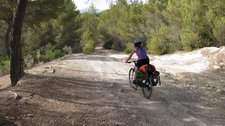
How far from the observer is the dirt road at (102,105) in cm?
890

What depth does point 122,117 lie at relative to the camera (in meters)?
9.43

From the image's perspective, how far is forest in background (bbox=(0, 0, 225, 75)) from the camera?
1181 inches

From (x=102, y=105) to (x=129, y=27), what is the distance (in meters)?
49.7

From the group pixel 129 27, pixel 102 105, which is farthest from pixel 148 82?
pixel 129 27

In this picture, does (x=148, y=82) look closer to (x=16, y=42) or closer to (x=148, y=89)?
(x=148, y=89)

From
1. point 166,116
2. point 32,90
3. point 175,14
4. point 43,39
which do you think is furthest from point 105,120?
point 43,39

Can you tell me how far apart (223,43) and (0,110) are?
24581mm

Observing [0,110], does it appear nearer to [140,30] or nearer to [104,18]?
[140,30]

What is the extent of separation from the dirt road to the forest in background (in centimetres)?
865

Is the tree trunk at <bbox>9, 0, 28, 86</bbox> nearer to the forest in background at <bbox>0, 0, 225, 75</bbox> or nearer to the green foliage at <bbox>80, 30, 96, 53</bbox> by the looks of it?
the forest in background at <bbox>0, 0, 225, 75</bbox>

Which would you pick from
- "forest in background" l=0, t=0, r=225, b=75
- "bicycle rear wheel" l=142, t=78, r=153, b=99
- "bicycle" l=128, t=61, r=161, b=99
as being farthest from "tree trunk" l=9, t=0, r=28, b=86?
"forest in background" l=0, t=0, r=225, b=75

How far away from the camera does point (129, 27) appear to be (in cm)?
5988

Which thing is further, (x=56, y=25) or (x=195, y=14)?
(x=56, y=25)

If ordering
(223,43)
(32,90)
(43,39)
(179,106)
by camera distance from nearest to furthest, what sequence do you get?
1. (179,106)
2. (32,90)
3. (223,43)
4. (43,39)
